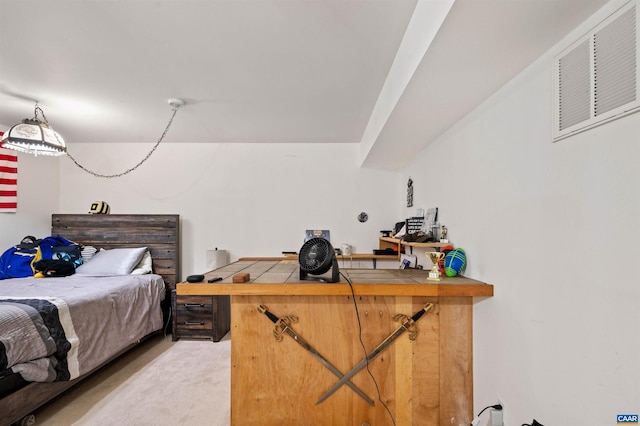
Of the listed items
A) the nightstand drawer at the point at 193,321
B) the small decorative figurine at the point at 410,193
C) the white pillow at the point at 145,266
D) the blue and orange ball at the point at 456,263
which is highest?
the small decorative figurine at the point at 410,193

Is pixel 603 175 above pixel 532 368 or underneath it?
above

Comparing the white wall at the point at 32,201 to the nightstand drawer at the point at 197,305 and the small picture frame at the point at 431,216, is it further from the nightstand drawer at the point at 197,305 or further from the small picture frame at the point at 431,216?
the small picture frame at the point at 431,216

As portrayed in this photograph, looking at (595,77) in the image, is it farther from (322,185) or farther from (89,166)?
(89,166)

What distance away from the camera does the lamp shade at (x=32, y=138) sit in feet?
8.28

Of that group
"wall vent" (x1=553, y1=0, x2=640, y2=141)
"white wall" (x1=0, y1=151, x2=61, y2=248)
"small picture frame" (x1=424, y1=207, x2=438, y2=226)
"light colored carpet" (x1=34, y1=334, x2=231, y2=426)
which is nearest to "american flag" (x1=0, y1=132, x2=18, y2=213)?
"white wall" (x1=0, y1=151, x2=61, y2=248)

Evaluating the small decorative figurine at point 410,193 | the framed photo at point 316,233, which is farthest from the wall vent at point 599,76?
the framed photo at point 316,233

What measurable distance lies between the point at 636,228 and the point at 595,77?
0.54 meters

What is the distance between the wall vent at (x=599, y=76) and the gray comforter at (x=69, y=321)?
10.7ft

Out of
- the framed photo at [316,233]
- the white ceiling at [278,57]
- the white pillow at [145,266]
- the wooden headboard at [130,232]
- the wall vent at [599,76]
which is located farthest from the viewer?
the framed photo at [316,233]

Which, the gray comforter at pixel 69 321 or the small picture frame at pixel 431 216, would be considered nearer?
the gray comforter at pixel 69 321

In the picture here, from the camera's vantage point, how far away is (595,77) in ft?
3.26

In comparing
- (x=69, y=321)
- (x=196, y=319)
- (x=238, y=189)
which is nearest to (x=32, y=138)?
(x=69, y=321)

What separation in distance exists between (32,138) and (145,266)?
173 cm

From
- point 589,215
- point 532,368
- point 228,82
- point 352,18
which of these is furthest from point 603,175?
point 228,82
